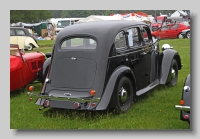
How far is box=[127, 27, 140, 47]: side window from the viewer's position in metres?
6.50

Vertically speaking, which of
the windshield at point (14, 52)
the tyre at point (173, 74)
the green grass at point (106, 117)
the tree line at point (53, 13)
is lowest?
the green grass at point (106, 117)

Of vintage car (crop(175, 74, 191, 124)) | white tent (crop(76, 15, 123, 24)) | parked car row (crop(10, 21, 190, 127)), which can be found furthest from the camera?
white tent (crop(76, 15, 123, 24))

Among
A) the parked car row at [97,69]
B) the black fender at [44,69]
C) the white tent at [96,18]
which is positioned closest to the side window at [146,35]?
the parked car row at [97,69]

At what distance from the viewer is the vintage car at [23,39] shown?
6659 mm

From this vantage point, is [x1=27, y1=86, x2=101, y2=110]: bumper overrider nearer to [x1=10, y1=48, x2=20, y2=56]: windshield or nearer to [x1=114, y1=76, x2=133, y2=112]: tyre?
[x1=114, y1=76, x2=133, y2=112]: tyre

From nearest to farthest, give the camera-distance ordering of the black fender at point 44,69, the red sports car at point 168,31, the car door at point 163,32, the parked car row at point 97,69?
the parked car row at point 97,69
the black fender at point 44,69
the red sports car at point 168,31
the car door at point 163,32

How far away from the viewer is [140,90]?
670cm

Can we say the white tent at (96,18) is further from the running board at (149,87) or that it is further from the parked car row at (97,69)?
the running board at (149,87)

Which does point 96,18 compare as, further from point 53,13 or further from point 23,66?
point 23,66

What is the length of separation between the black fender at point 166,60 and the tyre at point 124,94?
1328 millimetres

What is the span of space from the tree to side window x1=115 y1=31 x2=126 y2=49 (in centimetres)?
119

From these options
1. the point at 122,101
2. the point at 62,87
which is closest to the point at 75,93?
the point at 62,87

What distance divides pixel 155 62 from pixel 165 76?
1.18ft

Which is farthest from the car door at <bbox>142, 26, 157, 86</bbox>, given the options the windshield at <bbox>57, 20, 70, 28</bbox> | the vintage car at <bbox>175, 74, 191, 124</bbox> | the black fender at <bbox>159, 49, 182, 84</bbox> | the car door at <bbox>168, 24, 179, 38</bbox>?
the vintage car at <bbox>175, 74, 191, 124</bbox>
